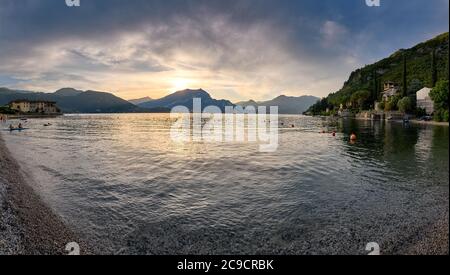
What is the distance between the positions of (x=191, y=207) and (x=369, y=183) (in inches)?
483

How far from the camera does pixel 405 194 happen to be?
52.1ft

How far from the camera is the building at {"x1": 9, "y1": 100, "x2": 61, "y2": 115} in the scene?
16288 cm

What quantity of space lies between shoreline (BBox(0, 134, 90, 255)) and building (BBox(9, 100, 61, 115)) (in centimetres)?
17848

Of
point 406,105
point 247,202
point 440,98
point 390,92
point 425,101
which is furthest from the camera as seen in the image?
point 390,92

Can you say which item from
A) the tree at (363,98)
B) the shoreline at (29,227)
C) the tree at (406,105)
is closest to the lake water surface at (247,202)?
the shoreline at (29,227)

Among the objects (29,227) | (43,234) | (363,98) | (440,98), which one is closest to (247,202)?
(43,234)

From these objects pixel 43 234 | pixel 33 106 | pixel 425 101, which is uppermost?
pixel 33 106

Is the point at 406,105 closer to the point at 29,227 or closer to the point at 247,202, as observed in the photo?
the point at 247,202

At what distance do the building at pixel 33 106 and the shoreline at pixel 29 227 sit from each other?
17848 centimetres

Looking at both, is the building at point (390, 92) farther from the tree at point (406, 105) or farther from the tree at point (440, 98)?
the tree at point (440, 98)

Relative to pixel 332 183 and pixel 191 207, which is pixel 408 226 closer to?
pixel 332 183

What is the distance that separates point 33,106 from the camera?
170 m

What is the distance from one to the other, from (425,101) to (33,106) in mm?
198064
